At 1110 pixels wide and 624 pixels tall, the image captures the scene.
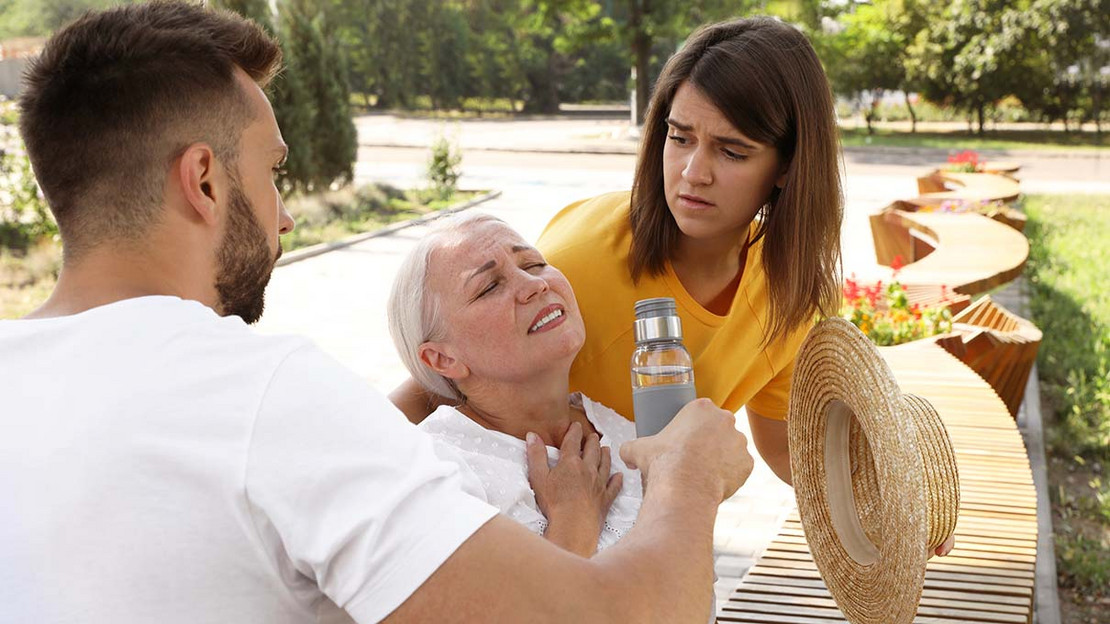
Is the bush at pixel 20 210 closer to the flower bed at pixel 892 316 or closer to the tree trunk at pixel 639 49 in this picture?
the flower bed at pixel 892 316

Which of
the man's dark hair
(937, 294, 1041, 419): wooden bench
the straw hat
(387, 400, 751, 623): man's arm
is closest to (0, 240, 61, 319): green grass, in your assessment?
(937, 294, 1041, 419): wooden bench

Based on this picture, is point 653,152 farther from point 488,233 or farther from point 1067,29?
point 1067,29

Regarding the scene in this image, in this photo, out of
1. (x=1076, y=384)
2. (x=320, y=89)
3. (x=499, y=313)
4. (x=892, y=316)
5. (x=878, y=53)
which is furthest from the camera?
(x=878, y=53)

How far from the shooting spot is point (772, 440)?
2.94 metres

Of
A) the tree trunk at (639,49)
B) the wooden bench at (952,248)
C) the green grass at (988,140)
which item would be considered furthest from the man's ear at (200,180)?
the tree trunk at (639,49)

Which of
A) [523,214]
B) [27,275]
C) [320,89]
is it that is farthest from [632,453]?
[320,89]

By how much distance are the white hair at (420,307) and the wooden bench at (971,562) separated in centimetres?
121

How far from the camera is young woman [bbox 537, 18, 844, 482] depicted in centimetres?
256

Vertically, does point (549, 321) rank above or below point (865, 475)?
above

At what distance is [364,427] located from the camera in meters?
1.28

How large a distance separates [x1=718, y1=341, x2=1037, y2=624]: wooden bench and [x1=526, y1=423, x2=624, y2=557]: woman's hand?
1128mm

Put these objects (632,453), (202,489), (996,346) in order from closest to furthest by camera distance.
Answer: (202,489) < (632,453) < (996,346)

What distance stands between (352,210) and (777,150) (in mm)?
14518

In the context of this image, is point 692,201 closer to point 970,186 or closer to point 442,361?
point 442,361
